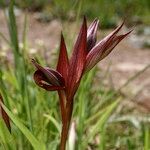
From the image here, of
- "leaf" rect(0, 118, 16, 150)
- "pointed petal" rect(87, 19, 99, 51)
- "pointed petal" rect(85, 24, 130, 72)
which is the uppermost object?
"pointed petal" rect(87, 19, 99, 51)

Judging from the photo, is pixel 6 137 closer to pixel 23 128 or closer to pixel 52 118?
pixel 23 128

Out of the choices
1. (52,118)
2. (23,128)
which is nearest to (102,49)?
(23,128)

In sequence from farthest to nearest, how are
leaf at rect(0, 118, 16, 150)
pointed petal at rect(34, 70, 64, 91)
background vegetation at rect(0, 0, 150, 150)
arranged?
background vegetation at rect(0, 0, 150, 150), leaf at rect(0, 118, 16, 150), pointed petal at rect(34, 70, 64, 91)

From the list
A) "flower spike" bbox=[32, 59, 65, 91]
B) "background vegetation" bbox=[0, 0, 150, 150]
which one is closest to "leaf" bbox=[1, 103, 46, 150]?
"background vegetation" bbox=[0, 0, 150, 150]

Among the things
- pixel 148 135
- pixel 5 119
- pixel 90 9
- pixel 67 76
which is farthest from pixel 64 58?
pixel 90 9

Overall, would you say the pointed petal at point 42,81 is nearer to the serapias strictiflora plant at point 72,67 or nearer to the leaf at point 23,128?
the serapias strictiflora plant at point 72,67

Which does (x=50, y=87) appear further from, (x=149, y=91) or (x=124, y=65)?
(x=124, y=65)

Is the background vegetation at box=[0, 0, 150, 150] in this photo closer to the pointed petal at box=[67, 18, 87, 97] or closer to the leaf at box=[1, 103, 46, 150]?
the leaf at box=[1, 103, 46, 150]

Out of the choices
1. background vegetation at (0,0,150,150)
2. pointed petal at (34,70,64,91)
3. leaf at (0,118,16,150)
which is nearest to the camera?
pointed petal at (34,70,64,91)

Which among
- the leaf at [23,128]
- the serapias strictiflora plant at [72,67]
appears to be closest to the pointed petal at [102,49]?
the serapias strictiflora plant at [72,67]
